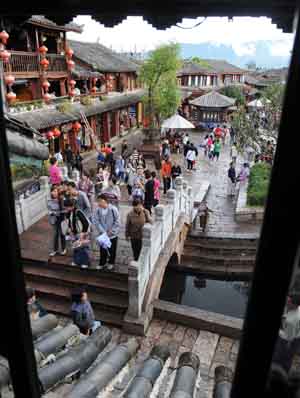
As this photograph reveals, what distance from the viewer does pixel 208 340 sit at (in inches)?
269

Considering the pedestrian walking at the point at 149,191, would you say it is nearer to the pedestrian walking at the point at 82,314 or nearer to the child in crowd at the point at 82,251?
the child in crowd at the point at 82,251

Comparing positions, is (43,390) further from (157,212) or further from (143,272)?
(157,212)

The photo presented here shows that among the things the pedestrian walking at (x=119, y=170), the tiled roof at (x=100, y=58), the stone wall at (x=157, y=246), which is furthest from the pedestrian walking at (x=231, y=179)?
the tiled roof at (x=100, y=58)

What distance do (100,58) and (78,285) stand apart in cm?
2217

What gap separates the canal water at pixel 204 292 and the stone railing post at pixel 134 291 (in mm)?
3828

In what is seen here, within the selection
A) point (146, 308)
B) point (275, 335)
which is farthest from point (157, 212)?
point (275, 335)

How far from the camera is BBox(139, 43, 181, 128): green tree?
934 inches

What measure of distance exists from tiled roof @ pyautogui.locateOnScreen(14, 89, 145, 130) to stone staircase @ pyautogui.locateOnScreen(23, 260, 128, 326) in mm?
4698

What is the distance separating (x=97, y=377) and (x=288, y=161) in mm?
2849

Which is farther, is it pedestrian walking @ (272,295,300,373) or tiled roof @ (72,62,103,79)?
tiled roof @ (72,62,103,79)

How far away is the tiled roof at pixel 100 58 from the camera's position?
22984 millimetres

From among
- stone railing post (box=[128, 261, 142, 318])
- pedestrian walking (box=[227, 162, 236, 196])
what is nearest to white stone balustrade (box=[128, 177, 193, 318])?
stone railing post (box=[128, 261, 142, 318])

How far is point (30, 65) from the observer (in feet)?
49.9

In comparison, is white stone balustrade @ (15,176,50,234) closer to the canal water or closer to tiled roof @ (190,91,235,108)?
the canal water
